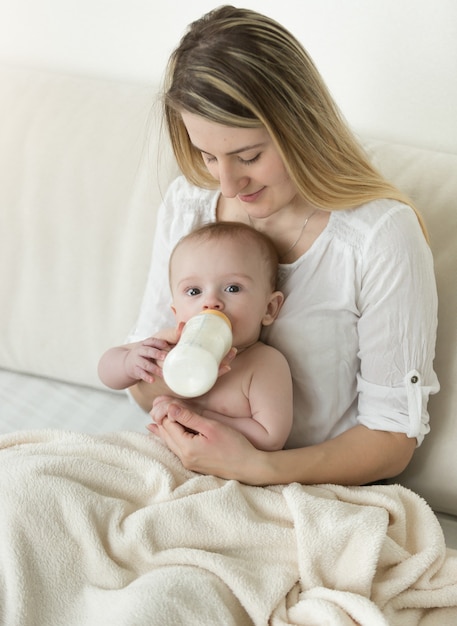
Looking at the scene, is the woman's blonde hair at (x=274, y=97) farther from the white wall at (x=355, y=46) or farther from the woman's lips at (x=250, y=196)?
the white wall at (x=355, y=46)

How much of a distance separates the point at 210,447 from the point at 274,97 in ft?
1.77

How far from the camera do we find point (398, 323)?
1.42 m

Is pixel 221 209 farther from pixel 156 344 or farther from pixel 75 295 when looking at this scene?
pixel 75 295

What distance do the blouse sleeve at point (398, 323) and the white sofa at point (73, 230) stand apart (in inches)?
13.0

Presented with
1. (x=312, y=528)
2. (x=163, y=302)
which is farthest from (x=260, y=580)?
(x=163, y=302)

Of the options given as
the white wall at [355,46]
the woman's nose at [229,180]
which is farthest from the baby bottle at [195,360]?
the white wall at [355,46]

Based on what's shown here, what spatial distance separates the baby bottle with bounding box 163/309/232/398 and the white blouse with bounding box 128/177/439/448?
0.73ft

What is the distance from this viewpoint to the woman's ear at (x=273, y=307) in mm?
1506

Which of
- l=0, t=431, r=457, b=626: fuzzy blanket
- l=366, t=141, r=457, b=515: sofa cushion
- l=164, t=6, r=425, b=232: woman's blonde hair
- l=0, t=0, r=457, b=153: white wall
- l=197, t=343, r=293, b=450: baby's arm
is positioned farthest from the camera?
l=0, t=0, r=457, b=153: white wall

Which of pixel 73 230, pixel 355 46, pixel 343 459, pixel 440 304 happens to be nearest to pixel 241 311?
pixel 343 459

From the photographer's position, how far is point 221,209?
1.64 m

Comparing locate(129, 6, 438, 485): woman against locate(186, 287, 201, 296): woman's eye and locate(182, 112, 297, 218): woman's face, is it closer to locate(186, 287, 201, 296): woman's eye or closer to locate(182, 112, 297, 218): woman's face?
locate(182, 112, 297, 218): woman's face

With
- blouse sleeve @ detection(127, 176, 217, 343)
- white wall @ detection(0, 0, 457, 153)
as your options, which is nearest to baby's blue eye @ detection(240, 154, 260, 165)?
blouse sleeve @ detection(127, 176, 217, 343)

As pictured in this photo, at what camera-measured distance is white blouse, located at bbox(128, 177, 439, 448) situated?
1424 millimetres
